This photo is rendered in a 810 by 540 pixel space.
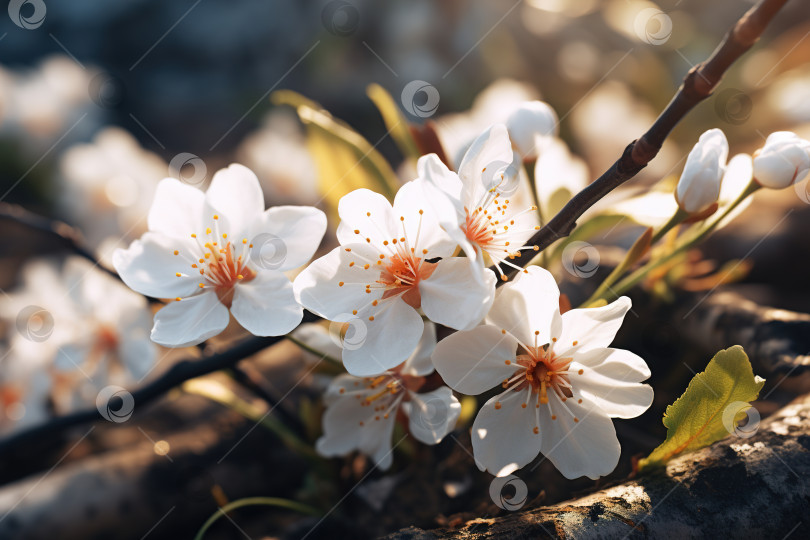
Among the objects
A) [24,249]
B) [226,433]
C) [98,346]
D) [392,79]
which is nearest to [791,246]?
[226,433]

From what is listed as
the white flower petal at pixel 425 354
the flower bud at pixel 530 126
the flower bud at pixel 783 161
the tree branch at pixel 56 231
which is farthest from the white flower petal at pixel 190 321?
the flower bud at pixel 783 161

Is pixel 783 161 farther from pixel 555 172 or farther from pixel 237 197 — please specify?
pixel 237 197

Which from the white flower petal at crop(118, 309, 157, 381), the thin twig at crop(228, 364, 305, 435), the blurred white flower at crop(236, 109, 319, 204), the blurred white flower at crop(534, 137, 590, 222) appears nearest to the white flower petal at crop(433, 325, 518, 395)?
the thin twig at crop(228, 364, 305, 435)

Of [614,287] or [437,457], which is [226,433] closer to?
[437,457]

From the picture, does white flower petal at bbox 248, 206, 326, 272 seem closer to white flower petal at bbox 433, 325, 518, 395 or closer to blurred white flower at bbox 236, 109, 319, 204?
white flower petal at bbox 433, 325, 518, 395

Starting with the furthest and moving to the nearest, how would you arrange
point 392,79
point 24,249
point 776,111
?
point 392,79 < point 24,249 < point 776,111

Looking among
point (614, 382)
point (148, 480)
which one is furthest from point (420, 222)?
point (148, 480)
